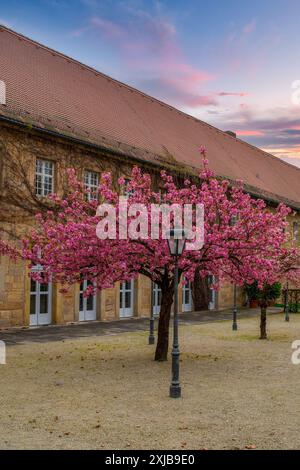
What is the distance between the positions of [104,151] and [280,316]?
42.3ft

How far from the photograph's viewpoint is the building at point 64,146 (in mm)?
21172

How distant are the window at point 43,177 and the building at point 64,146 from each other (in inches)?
1.6

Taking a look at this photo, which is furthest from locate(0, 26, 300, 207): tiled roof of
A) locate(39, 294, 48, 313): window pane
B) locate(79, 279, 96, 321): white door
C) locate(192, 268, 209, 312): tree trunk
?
locate(192, 268, 209, 312): tree trunk

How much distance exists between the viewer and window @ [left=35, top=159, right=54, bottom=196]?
2245cm

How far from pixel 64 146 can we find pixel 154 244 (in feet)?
34.1

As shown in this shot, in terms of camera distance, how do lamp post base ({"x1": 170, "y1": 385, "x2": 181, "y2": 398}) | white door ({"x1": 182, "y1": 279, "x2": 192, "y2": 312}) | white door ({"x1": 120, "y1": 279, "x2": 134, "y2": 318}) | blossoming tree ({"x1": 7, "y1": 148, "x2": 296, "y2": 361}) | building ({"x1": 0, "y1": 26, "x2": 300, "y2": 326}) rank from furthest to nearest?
1. white door ({"x1": 182, "y1": 279, "x2": 192, "y2": 312})
2. white door ({"x1": 120, "y1": 279, "x2": 134, "y2": 318})
3. building ({"x1": 0, "y1": 26, "x2": 300, "y2": 326})
4. blossoming tree ({"x1": 7, "y1": 148, "x2": 296, "y2": 361})
5. lamp post base ({"x1": 170, "y1": 385, "x2": 181, "y2": 398})

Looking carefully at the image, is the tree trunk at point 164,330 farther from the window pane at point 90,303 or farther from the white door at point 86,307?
the window pane at point 90,303

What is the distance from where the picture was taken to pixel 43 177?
2259 cm

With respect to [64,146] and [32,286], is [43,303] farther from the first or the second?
[64,146]

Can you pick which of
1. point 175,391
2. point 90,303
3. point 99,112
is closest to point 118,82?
point 99,112

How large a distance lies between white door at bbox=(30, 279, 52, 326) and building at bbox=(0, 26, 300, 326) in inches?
1.5

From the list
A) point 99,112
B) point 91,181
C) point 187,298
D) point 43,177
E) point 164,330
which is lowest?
point 164,330

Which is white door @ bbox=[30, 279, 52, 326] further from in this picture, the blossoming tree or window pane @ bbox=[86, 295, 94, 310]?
the blossoming tree

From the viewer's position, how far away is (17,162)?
835 inches
